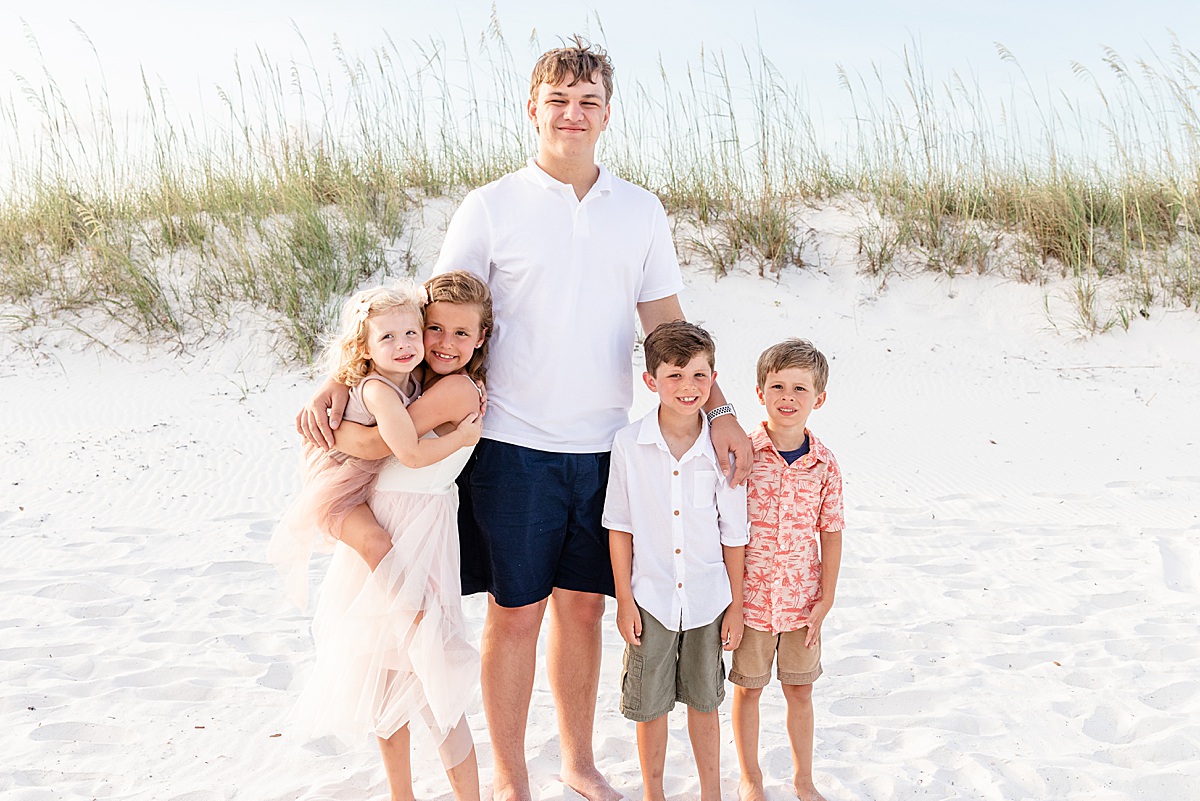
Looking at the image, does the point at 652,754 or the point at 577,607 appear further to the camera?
the point at 577,607

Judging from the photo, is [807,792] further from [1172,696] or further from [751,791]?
[1172,696]

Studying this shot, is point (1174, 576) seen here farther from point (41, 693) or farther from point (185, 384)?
point (185, 384)

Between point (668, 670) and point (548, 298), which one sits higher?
point (548, 298)

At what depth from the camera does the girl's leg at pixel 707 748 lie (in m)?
2.58

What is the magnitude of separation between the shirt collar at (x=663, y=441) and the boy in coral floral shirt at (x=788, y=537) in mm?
155

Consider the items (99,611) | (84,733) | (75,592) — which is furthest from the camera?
(75,592)

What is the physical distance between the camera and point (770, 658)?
262cm

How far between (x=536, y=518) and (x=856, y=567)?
2.42 meters

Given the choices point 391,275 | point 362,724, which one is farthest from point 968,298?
point 362,724

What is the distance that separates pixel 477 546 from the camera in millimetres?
2781

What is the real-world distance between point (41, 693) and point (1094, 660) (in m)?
3.78

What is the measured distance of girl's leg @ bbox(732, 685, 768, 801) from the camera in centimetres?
262

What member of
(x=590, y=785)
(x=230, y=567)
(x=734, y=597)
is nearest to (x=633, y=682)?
(x=734, y=597)

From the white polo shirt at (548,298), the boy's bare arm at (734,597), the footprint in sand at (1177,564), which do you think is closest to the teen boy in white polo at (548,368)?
the white polo shirt at (548,298)
